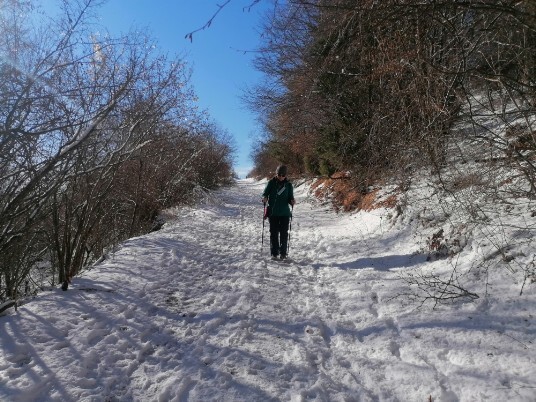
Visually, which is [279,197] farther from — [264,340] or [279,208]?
[264,340]

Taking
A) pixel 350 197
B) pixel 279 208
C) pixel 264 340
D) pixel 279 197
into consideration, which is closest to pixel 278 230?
pixel 279 208

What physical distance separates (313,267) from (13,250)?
17.7 ft

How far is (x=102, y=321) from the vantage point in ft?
13.1

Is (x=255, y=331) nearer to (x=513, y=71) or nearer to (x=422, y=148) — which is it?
(x=422, y=148)

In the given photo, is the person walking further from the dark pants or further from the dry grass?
the dry grass

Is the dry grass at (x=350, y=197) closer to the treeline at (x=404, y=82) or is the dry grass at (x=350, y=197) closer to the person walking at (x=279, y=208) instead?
the treeline at (x=404, y=82)

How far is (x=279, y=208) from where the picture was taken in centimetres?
709

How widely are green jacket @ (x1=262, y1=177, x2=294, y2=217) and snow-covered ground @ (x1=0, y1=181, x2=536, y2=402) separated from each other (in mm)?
1454

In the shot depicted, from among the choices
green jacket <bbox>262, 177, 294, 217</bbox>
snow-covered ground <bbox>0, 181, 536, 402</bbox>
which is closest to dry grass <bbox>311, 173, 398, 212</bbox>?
green jacket <bbox>262, 177, 294, 217</bbox>

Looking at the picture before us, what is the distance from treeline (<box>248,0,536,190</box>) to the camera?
3471mm

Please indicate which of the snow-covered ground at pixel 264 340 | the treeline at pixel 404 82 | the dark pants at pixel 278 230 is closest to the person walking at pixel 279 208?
the dark pants at pixel 278 230

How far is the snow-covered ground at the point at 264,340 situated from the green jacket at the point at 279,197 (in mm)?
1454

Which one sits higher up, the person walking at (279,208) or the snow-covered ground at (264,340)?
the person walking at (279,208)

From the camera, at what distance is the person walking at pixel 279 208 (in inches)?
279
